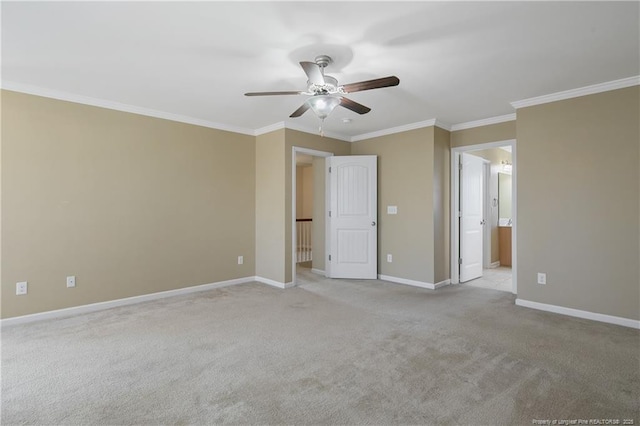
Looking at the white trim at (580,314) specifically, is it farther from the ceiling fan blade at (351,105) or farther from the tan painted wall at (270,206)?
the tan painted wall at (270,206)

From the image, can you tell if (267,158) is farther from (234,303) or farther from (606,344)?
(606,344)

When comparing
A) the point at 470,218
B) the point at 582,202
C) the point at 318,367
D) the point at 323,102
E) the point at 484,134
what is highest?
the point at 484,134

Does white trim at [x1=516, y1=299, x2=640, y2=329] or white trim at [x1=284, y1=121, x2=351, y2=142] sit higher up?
white trim at [x1=284, y1=121, x2=351, y2=142]

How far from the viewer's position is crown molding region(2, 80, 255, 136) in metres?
3.51

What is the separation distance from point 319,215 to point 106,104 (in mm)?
3528

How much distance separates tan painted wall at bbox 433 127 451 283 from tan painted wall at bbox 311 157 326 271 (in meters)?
1.92

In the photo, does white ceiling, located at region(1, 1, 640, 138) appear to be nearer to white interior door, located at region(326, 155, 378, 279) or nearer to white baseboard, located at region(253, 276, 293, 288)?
white interior door, located at region(326, 155, 378, 279)

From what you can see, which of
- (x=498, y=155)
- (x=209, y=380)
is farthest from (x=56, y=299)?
(x=498, y=155)

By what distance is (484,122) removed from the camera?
489cm

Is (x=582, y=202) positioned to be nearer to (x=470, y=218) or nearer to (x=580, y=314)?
(x=580, y=314)

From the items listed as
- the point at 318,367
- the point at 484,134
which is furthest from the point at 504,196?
the point at 318,367

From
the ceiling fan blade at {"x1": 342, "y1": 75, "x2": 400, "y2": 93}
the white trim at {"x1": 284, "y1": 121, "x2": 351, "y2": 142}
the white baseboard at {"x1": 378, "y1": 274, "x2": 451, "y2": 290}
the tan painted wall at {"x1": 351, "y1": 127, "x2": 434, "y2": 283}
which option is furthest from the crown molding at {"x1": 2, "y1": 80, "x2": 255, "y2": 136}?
the white baseboard at {"x1": 378, "y1": 274, "x2": 451, "y2": 290}

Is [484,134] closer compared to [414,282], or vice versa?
[484,134]

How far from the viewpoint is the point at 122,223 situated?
420 cm
